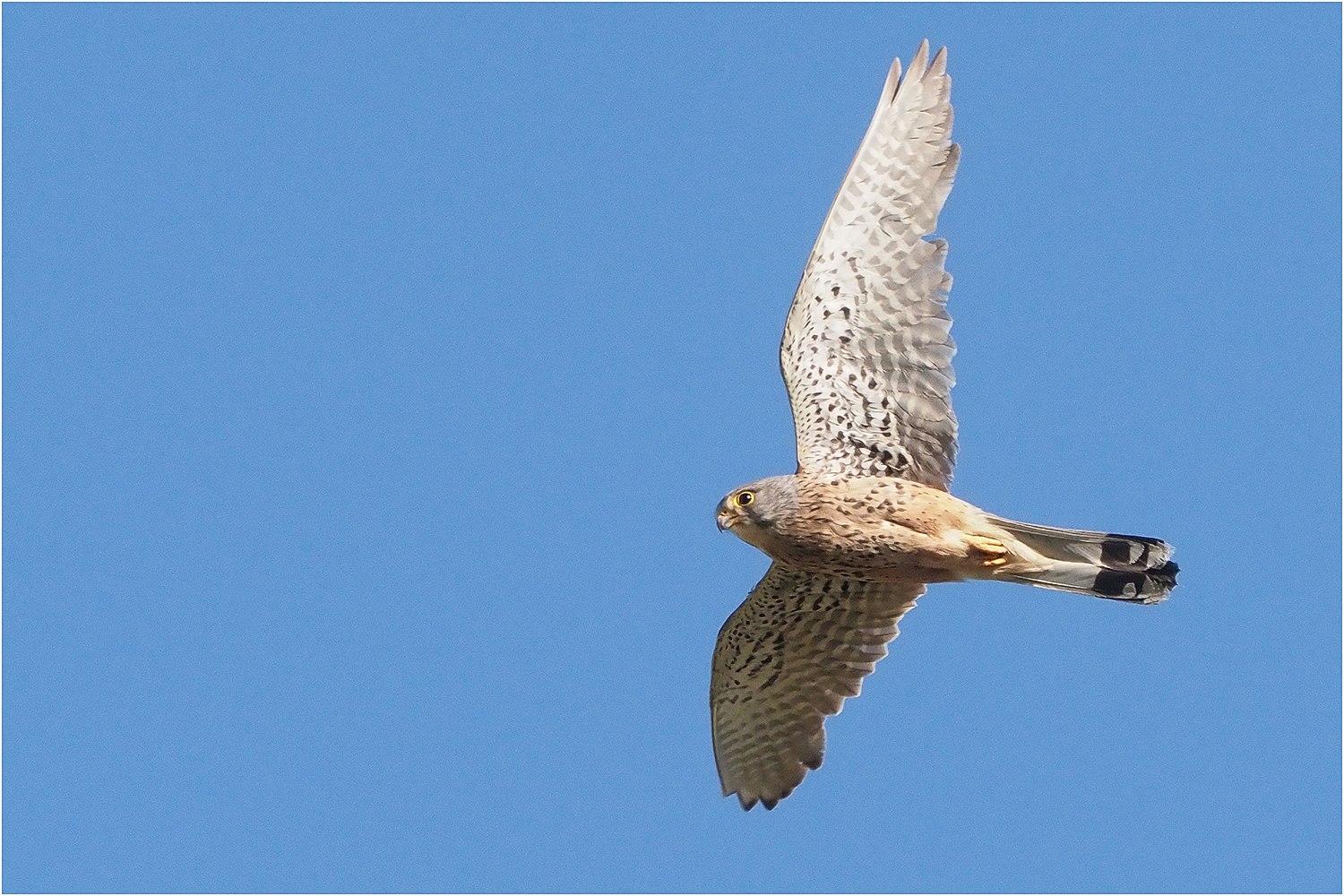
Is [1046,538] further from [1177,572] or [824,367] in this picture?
[824,367]

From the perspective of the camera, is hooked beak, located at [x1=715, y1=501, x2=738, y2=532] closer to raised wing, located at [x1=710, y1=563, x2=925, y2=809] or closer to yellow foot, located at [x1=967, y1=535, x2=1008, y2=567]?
raised wing, located at [x1=710, y1=563, x2=925, y2=809]

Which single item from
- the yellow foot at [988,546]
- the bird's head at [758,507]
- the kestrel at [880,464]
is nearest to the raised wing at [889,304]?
the kestrel at [880,464]

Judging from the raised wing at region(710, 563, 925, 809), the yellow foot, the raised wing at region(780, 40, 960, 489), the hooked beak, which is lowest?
the raised wing at region(710, 563, 925, 809)

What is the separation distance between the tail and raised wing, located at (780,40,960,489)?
735 millimetres

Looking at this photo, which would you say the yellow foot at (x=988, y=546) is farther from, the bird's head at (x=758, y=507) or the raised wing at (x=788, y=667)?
the bird's head at (x=758, y=507)

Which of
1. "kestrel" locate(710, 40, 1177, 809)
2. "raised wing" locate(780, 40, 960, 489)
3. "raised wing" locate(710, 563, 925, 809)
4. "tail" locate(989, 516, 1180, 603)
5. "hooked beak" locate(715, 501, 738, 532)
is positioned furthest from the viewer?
"raised wing" locate(710, 563, 925, 809)

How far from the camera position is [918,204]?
9.93m

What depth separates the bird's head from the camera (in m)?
9.72

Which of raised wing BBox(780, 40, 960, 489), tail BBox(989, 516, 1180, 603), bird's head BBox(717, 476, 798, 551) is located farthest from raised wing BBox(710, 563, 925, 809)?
tail BBox(989, 516, 1180, 603)

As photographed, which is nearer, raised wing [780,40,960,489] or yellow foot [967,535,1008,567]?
yellow foot [967,535,1008,567]

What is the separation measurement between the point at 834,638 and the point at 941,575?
3.12 feet

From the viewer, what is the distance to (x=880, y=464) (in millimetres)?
10062

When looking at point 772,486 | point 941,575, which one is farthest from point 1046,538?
point 772,486

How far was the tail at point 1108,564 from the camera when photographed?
374 inches
